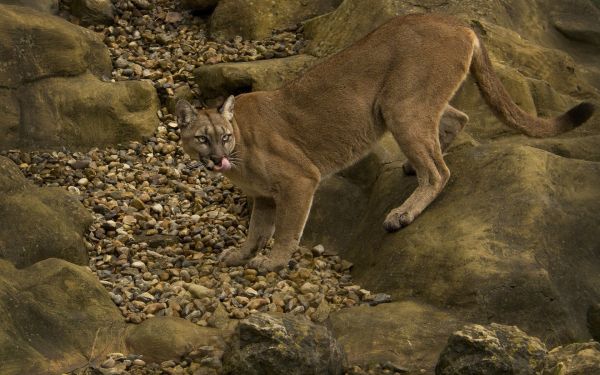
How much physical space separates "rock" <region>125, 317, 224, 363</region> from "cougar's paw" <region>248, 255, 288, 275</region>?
0.96 metres

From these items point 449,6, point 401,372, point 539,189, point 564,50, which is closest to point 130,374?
point 401,372

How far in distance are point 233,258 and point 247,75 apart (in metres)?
2.47

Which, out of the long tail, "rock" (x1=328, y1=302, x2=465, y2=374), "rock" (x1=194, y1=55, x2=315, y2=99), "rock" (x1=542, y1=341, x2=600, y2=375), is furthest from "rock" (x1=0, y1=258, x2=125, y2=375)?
"rock" (x1=194, y1=55, x2=315, y2=99)

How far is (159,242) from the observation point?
7773 mm

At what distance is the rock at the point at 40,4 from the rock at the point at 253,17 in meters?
1.64

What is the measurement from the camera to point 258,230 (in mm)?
7672

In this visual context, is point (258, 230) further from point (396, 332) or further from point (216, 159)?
point (396, 332)

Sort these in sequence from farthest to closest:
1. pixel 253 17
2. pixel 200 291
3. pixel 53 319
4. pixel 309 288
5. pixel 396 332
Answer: pixel 253 17
pixel 309 288
pixel 200 291
pixel 396 332
pixel 53 319

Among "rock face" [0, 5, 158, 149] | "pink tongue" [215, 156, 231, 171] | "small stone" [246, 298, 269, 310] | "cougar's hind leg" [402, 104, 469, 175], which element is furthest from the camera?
"rock face" [0, 5, 158, 149]

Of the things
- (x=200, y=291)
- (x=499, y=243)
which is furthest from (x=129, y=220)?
(x=499, y=243)

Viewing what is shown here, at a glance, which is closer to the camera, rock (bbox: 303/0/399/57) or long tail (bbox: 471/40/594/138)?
long tail (bbox: 471/40/594/138)

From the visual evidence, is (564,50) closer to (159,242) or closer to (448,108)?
(448,108)

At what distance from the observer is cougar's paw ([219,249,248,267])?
7570 mm

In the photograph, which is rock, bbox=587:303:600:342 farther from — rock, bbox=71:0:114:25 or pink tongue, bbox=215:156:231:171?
rock, bbox=71:0:114:25
